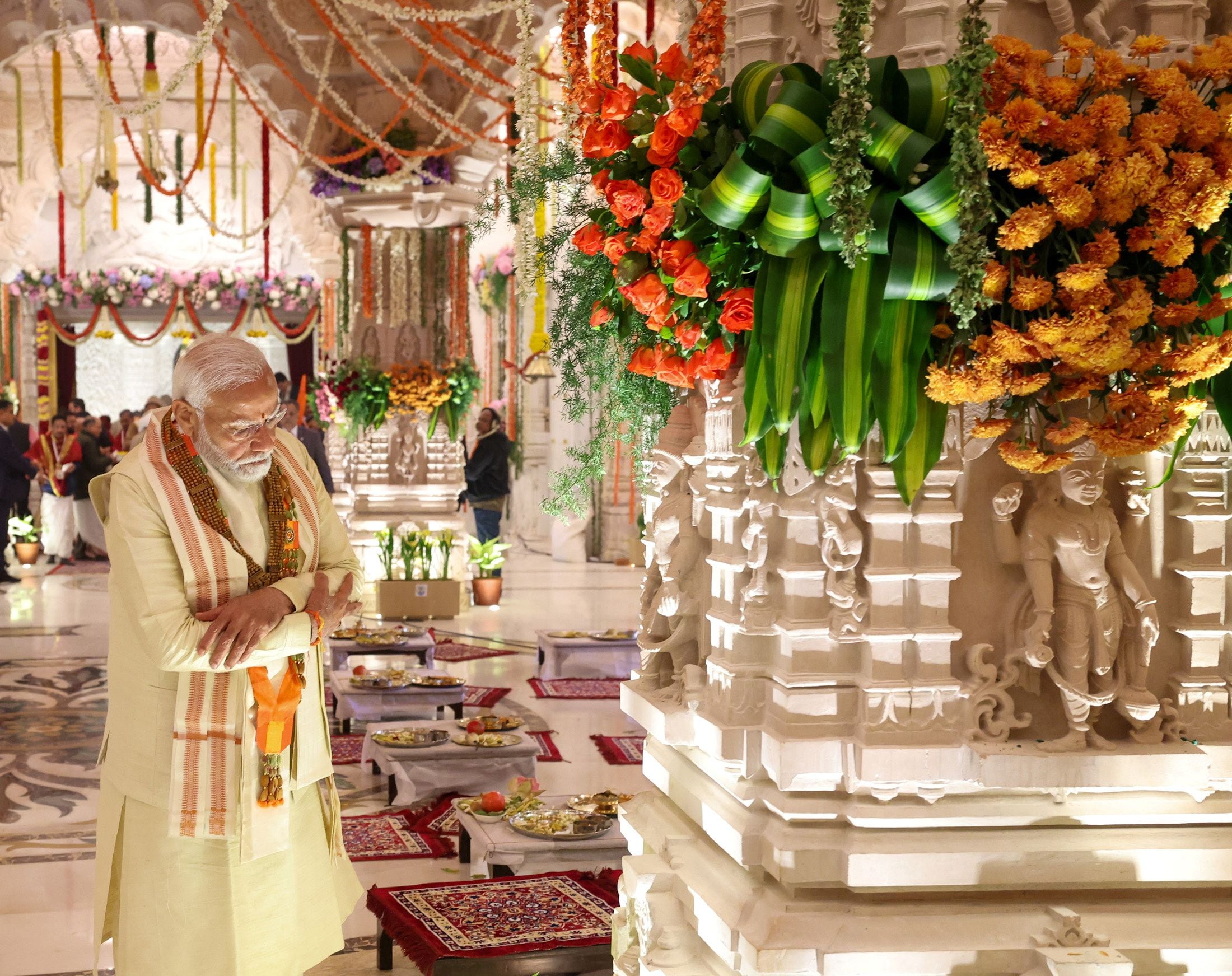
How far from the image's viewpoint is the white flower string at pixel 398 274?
10.9 m

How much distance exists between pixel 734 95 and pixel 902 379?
558 millimetres

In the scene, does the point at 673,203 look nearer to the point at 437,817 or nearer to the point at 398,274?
the point at 437,817

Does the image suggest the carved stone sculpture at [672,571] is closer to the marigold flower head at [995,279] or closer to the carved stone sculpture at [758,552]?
the carved stone sculpture at [758,552]

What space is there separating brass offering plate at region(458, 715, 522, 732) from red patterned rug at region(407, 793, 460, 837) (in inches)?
14.9

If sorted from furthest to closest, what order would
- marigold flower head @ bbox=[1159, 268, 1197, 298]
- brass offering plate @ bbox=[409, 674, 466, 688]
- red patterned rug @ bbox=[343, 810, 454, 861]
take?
brass offering plate @ bbox=[409, 674, 466, 688]
red patterned rug @ bbox=[343, 810, 454, 861]
marigold flower head @ bbox=[1159, 268, 1197, 298]

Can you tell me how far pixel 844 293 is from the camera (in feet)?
7.27

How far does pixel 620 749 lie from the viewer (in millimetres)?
6512

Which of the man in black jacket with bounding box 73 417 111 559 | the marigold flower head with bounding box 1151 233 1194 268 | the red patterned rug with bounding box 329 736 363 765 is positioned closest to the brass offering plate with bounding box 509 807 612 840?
the red patterned rug with bounding box 329 736 363 765

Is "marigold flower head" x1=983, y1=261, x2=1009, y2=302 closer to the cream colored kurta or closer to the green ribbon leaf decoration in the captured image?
the green ribbon leaf decoration

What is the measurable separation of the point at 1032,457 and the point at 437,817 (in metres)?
3.66

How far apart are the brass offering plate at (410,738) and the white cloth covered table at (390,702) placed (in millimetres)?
837

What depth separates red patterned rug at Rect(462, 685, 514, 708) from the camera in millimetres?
7496

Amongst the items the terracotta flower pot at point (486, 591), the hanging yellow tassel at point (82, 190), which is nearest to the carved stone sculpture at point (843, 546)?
the terracotta flower pot at point (486, 591)

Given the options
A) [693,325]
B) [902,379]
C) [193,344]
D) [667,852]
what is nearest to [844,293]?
[902,379]
